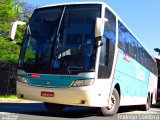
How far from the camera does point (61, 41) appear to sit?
476 inches

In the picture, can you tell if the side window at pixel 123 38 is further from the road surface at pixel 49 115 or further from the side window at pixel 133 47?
the road surface at pixel 49 115

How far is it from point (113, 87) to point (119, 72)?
0.95 metres

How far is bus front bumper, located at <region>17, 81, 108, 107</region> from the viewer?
38.3ft

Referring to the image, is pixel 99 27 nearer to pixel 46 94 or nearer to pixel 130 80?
pixel 46 94

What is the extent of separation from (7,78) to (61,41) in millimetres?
14468

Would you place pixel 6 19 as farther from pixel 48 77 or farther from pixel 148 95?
pixel 48 77

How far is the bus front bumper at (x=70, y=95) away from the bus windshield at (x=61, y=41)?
0.51 metres

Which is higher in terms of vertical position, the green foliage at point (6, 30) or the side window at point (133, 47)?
the green foliage at point (6, 30)

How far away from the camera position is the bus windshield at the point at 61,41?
1181cm

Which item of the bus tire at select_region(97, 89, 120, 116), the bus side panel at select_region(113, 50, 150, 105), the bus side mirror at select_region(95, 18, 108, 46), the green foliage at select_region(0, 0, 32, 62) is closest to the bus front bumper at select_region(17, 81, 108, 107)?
the bus tire at select_region(97, 89, 120, 116)

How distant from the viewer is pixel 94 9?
12.4m

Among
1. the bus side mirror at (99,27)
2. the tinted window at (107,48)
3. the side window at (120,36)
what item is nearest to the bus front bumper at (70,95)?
the tinted window at (107,48)

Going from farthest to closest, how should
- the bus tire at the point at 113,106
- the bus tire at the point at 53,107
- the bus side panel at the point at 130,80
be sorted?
the bus tire at the point at 53,107 → the bus side panel at the point at 130,80 → the bus tire at the point at 113,106

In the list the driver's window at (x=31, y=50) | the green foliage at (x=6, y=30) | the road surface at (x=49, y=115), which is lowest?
the road surface at (x=49, y=115)
